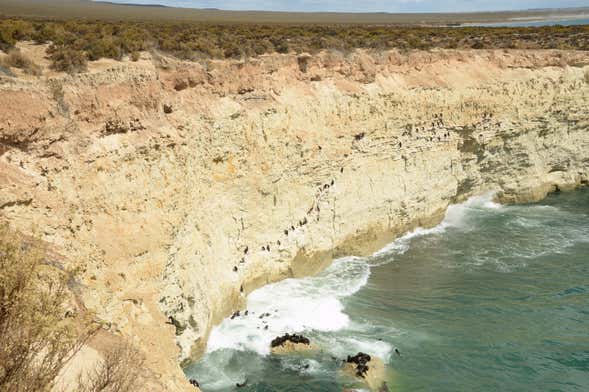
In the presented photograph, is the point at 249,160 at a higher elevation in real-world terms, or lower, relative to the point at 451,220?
higher

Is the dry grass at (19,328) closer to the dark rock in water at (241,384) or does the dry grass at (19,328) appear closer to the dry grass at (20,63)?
the dry grass at (20,63)

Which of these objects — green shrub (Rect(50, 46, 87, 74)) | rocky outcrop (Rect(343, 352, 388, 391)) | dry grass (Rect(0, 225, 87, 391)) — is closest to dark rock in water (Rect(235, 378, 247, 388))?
rocky outcrop (Rect(343, 352, 388, 391))

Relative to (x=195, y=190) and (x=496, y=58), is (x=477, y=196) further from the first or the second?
(x=195, y=190)

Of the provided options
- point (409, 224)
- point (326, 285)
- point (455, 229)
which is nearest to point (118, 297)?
point (326, 285)

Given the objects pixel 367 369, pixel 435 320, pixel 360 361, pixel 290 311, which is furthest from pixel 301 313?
pixel 435 320

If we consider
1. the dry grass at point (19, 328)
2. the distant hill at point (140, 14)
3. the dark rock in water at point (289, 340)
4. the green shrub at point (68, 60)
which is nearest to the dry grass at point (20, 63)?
the green shrub at point (68, 60)

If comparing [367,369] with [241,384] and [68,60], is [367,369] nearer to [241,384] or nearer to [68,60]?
[241,384]
